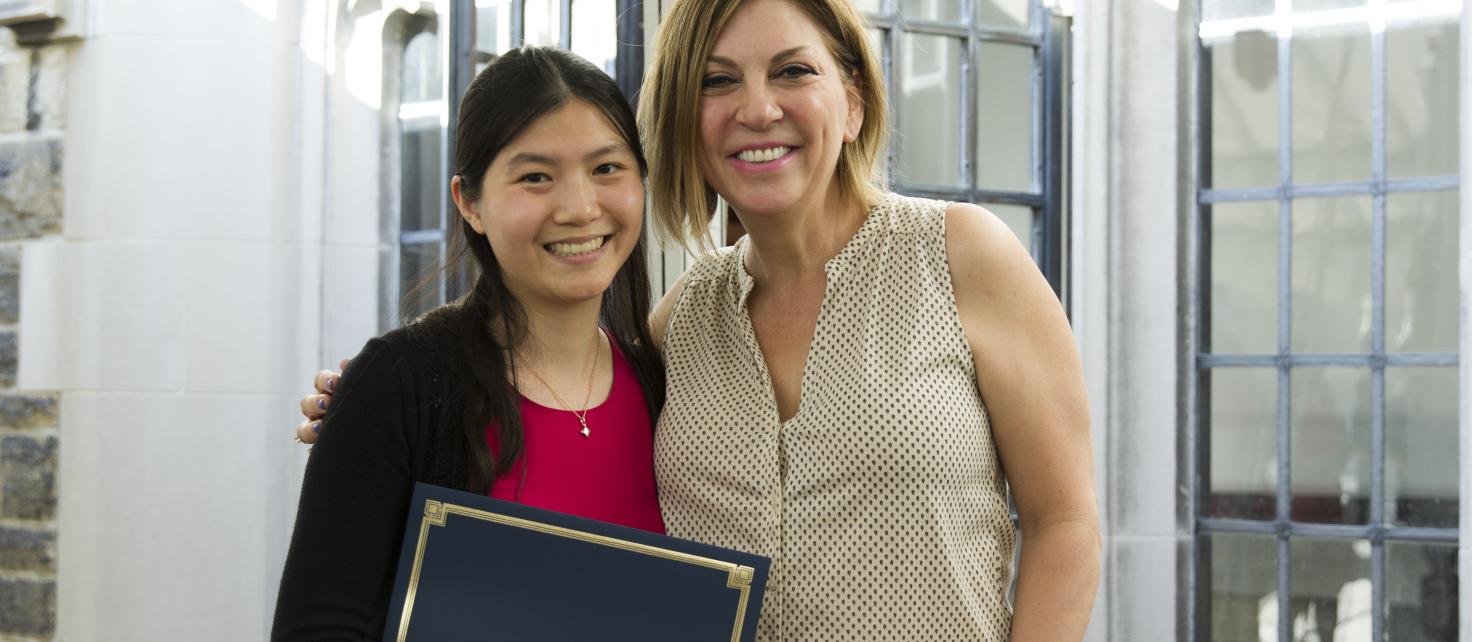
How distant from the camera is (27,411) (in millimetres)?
3346

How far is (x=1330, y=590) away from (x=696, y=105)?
2.43 metres

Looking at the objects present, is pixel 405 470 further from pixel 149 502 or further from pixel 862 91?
pixel 149 502

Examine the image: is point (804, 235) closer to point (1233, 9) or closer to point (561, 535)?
point (561, 535)

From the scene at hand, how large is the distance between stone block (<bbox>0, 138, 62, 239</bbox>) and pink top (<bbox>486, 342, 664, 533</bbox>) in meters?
2.09

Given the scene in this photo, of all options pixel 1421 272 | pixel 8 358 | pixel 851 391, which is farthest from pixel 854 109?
pixel 8 358

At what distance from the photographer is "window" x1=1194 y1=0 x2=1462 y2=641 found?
3338 mm

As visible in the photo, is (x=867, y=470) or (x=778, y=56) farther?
(x=778, y=56)

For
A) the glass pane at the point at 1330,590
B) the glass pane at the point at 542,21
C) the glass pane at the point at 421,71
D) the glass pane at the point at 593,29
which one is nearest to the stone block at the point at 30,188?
the glass pane at the point at 421,71

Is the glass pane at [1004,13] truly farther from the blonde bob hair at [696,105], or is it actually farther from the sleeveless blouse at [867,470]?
the sleeveless blouse at [867,470]

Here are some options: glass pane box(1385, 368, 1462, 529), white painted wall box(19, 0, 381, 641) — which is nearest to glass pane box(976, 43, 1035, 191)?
glass pane box(1385, 368, 1462, 529)

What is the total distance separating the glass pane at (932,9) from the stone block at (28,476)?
2.30 meters

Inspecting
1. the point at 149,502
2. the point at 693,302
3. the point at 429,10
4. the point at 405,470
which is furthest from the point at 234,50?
the point at 405,470

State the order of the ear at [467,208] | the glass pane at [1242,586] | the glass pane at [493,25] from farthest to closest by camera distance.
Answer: the glass pane at [1242,586] → the glass pane at [493,25] → the ear at [467,208]

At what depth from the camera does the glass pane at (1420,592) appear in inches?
130
